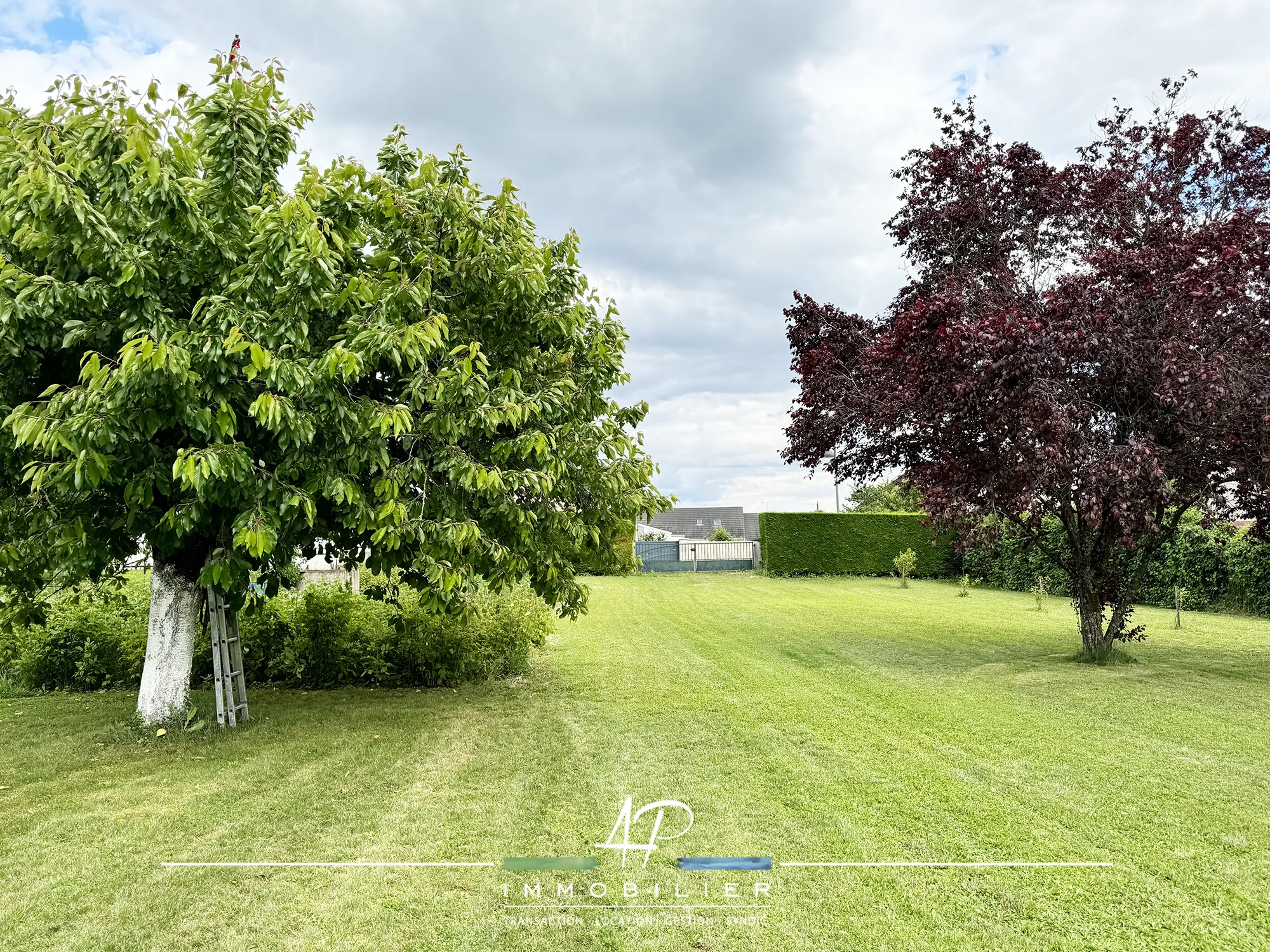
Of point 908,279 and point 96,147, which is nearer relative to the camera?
point 96,147

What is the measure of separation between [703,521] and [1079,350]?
5908 cm

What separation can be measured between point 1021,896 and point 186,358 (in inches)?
207

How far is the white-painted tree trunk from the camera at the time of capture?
6.69 m

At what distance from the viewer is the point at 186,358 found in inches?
183

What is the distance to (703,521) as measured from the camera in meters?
67.2

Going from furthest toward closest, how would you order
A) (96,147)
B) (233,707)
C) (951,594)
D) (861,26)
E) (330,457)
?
(951,594), (861,26), (233,707), (330,457), (96,147)

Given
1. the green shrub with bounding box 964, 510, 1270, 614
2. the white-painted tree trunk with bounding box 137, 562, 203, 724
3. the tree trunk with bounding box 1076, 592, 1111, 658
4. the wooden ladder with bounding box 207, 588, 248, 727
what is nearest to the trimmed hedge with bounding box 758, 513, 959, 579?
the green shrub with bounding box 964, 510, 1270, 614

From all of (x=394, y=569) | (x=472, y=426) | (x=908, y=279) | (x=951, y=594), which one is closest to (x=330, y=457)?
(x=472, y=426)

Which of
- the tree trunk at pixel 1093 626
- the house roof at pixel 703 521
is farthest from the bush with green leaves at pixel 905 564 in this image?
the house roof at pixel 703 521

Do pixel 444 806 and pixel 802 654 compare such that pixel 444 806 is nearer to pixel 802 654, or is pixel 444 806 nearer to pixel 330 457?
pixel 330 457

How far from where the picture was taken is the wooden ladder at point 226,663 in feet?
22.0

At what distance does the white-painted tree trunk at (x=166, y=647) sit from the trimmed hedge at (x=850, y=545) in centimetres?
2219

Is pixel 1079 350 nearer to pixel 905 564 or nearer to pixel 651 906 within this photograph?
pixel 651 906

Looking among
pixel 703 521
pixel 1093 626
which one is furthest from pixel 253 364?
pixel 703 521
